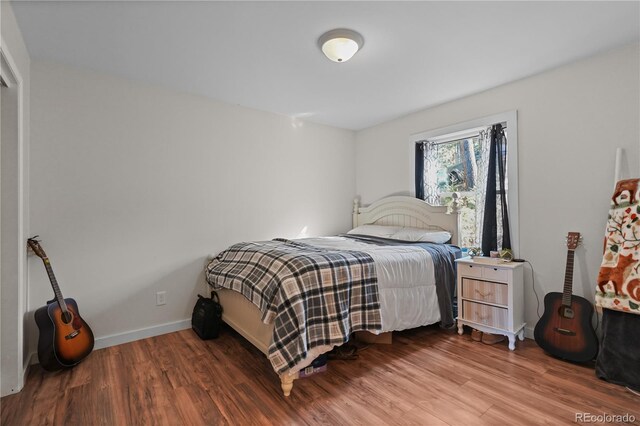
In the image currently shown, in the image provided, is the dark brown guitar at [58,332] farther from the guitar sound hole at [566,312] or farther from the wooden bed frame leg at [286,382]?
the guitar sound hole at [566,312]

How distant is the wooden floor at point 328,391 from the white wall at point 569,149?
0.82m

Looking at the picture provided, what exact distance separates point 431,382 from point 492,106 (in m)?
2.58

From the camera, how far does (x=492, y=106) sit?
3023 mm

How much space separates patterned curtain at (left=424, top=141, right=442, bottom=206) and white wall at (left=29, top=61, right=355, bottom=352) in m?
1.73

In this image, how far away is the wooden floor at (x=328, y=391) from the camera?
5.52ft

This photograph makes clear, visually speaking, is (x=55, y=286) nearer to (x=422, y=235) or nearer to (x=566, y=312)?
(x=422, y=235)

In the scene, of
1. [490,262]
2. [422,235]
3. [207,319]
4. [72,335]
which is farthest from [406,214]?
[72,335]

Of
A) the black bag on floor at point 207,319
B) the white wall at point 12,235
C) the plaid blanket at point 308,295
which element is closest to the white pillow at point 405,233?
the plaid blanket at point 308,295

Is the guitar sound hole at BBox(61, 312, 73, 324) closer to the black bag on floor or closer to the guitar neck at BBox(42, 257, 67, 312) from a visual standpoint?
the guitar neck at BBox(42, 257, 67, 312)

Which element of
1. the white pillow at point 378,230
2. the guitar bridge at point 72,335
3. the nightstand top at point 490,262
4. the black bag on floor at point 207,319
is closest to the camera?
the guitar bridge at point 72,335

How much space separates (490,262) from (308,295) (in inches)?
67.1

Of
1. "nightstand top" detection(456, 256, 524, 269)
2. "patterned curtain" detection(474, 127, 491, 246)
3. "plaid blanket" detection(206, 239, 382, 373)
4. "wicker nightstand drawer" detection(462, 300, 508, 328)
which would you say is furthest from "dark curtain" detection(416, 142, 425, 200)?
"plaid blanket" detection(206, 239, 382, 373)

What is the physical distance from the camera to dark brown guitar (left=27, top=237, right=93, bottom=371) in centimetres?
212

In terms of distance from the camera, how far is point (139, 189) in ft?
9.21
